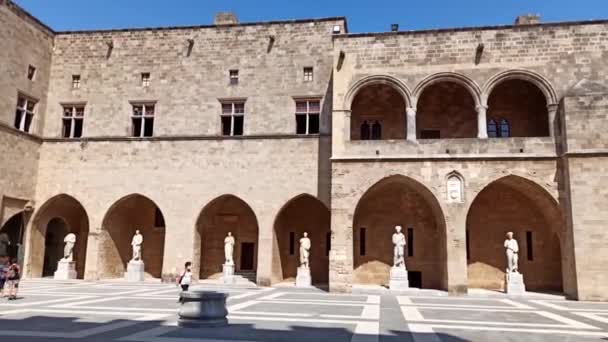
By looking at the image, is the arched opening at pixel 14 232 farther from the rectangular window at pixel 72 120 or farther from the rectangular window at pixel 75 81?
the rectangular window at pixel 75 81

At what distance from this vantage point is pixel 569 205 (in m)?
15.8

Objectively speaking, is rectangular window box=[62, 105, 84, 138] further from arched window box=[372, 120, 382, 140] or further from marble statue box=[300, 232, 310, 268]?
arched window box=[372, 120, 382, 140]

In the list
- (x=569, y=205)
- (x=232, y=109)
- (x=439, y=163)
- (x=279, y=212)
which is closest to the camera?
(x=569, y=205)

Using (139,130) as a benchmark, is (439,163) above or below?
below

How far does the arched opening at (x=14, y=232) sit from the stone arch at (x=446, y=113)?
17.9m

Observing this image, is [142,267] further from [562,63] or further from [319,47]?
[562,63]

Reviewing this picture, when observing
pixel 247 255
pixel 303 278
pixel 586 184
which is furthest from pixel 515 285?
pixel 247 255

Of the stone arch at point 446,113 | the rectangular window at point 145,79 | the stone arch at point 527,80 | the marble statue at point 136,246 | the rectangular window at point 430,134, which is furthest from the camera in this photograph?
the rectangular window at point 145,79

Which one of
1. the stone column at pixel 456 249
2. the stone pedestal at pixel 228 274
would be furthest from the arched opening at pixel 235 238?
the stone column at pixel 456 249

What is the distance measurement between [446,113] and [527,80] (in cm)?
364

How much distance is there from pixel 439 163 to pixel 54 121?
57.4ft

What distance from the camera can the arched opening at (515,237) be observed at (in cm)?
1862

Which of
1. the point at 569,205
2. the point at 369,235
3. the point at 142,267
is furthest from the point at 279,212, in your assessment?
the point at 569,205

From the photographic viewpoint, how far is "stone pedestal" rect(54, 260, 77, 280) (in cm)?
2077
